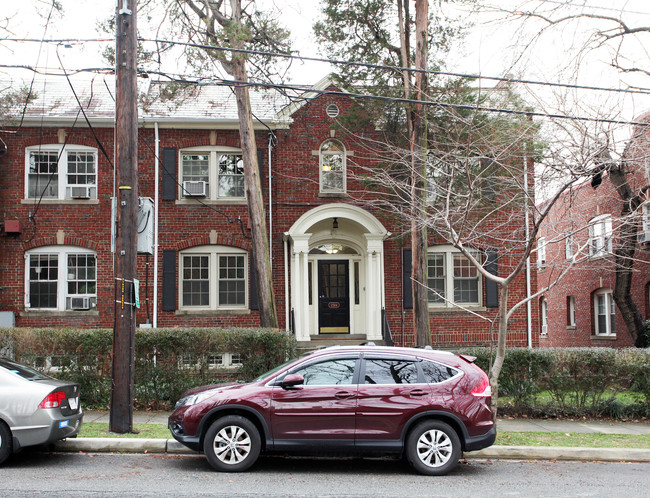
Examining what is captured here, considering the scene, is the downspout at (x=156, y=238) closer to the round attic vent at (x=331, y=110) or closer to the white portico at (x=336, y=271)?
the white portico at (x=336, y=271)

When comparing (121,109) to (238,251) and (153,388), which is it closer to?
(153,388)

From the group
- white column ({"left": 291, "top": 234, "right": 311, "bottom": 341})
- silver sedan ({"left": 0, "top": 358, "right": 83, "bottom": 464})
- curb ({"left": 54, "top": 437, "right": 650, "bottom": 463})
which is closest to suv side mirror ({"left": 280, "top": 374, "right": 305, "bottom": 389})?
curb ({"left": 54, "top": 437, "right": 650, "bottom": 463})

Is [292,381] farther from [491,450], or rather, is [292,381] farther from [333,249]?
[333,249]

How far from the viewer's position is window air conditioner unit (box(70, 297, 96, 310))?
57.1 feet

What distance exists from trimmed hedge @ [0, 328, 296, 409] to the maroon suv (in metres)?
4.19

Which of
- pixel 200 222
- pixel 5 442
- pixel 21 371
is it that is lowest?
pixel 5 442

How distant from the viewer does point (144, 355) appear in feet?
38.9

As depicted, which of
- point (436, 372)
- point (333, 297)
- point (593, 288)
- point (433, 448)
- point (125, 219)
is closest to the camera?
point (433, 448)

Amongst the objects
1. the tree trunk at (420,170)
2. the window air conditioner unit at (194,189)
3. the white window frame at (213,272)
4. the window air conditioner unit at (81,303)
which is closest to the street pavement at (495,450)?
the tree trunk at (420,170)

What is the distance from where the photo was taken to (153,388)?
11.9m

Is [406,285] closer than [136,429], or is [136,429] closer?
[136,429]

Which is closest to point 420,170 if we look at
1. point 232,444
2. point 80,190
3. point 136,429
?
point 136,429

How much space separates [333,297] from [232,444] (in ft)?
36.2

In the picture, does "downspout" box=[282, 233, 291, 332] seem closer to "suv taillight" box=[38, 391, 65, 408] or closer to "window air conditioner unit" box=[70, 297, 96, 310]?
"window air conditioner unit" box=[70, 297, 96, 310]
